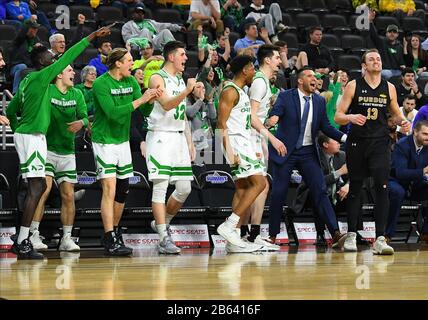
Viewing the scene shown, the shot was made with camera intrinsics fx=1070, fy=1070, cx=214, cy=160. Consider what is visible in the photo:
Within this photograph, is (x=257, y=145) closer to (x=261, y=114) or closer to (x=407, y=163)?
(x=261, y=114)

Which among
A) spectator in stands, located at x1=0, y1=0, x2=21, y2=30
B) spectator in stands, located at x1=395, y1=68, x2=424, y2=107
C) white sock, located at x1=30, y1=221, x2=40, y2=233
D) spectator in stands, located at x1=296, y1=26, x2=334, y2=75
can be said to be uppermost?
spectator in stands, located at x1=0, y1=0, x2=21, y2=30

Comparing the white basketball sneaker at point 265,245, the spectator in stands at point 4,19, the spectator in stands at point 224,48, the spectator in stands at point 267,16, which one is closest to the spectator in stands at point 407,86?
the spectator in stands at point 267,16

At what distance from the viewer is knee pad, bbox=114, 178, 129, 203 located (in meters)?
11.5

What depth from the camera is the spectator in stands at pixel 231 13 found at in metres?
19.4

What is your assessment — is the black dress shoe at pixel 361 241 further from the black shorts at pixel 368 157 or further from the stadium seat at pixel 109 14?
the stadium seat at pixel 109 14

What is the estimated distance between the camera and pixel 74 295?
22.5ft

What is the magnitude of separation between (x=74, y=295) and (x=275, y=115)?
580cm

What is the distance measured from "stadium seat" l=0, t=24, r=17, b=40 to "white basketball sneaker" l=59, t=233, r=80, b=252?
5563 mm

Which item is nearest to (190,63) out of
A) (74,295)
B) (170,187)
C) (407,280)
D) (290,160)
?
(170,187)

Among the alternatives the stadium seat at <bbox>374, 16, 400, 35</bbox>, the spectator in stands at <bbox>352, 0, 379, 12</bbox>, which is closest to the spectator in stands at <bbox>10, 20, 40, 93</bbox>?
the stadium seat at <bbox>374, 16, 400, 35</bbox>

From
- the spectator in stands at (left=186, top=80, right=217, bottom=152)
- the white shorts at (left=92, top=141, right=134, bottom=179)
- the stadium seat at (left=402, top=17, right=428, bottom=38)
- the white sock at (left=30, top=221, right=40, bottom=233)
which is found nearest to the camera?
the white shorts at (left=92, top=141, right=134, bottom=179)

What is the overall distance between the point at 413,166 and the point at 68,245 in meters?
4.58

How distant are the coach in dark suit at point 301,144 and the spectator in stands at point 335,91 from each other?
351 cm

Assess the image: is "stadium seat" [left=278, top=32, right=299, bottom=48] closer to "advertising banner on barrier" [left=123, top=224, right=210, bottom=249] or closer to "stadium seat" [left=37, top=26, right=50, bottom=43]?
"stadium seat" [left=37, top=26, right=50, bottom=43]
